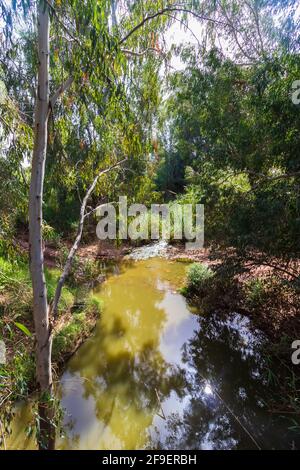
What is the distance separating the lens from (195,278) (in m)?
6.18

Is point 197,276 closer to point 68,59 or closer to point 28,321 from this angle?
point 28,321

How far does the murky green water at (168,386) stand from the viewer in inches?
111

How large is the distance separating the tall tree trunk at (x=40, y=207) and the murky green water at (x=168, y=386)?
1344 mm

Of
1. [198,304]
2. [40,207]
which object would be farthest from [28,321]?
[198,304]

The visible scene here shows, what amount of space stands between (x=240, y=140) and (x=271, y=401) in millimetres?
3448

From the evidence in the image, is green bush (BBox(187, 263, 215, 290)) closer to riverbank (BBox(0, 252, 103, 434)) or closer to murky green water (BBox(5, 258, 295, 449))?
murky green water (BBox(5, 258, 295, 449))

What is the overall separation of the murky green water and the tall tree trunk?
4.41 ft

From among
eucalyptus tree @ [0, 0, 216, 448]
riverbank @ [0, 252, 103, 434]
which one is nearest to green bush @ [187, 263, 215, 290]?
riverbank @ [0, 252, 103, 434]

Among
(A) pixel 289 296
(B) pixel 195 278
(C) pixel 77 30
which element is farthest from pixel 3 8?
(B) pixel 195 278

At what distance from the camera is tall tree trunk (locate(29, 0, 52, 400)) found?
5.85 ft

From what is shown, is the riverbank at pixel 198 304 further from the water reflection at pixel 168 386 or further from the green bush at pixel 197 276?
the water reflection at pixel 168 386

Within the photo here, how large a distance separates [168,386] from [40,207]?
307cm

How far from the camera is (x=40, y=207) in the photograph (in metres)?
2.04

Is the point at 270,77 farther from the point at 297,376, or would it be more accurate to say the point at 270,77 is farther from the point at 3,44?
the point at 297,376
